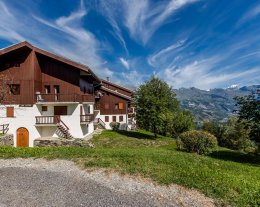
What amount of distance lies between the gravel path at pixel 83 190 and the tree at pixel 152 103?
26.8 meters

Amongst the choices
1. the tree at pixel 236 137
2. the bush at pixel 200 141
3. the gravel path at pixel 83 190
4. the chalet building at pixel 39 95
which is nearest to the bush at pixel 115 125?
the chalet building at pixel 39 95

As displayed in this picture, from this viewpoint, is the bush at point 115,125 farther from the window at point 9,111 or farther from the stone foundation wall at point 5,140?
the stone foundation wall at point 5,140

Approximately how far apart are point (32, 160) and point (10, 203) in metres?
5.30

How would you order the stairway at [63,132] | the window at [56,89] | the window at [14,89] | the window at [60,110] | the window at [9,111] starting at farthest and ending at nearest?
the window at [56,89]
the window at [60,110]
the stairway at [63,132]
the window at [14,89]
the window at [9,111]

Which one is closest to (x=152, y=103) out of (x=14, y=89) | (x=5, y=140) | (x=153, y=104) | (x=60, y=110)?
(x=153, y=104)

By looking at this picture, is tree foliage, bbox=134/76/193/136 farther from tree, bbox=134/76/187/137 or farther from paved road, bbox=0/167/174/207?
paved road, bbox=0/167/174/207

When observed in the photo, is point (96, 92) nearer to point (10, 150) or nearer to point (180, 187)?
point (10, 150)

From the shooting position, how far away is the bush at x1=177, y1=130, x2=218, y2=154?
61.9ft

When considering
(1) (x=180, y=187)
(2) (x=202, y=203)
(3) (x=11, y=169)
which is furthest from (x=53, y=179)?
(2) (x=202, y=203)

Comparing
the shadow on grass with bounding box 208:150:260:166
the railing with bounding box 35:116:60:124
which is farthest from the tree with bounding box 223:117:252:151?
the railing with bounding box 35:116:60:124

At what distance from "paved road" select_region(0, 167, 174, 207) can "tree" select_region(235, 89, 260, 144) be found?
47.6 ft

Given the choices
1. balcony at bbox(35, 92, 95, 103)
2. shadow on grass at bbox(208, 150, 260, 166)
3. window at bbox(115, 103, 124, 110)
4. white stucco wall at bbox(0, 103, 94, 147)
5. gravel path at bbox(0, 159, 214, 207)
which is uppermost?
balcony at bbox(35, 92, 95, 103)

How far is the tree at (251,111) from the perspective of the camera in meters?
18.6

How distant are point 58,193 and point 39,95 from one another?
21136 mm
